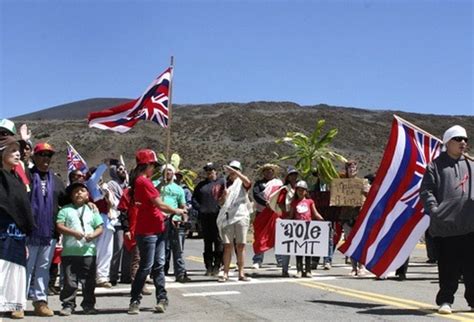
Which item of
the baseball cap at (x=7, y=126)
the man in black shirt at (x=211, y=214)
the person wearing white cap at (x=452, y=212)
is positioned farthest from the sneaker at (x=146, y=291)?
the person wearing white cap at (x=452, y=212)

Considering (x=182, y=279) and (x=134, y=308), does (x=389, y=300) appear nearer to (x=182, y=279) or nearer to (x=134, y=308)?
(x=134, y=308)

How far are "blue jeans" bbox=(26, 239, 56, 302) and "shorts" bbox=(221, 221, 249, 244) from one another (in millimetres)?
3956

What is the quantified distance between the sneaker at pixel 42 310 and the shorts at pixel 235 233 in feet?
13.5

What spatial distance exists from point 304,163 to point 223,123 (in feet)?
248

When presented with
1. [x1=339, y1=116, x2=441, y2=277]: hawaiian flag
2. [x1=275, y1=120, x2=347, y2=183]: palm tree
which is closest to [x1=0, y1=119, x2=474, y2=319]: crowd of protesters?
[x1=339, y1=116, x2=441, y2=277]: hawaiian flag

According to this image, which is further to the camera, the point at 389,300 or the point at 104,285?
the point at 104,285

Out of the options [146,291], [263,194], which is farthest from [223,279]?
[263,194]

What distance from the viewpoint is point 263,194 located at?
13.1 metres

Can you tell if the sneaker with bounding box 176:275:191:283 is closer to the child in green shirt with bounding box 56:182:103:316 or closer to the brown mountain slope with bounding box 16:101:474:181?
the child in green shirt with bounding box 56:182:103:316

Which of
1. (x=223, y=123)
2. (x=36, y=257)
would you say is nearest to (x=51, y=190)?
(x=36, y=257)

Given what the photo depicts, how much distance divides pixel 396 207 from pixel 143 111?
13.9 ft

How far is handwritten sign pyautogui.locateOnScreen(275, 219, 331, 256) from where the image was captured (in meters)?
12.4

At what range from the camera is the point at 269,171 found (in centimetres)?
1324

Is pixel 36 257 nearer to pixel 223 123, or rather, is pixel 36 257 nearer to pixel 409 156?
pixel 409 156
